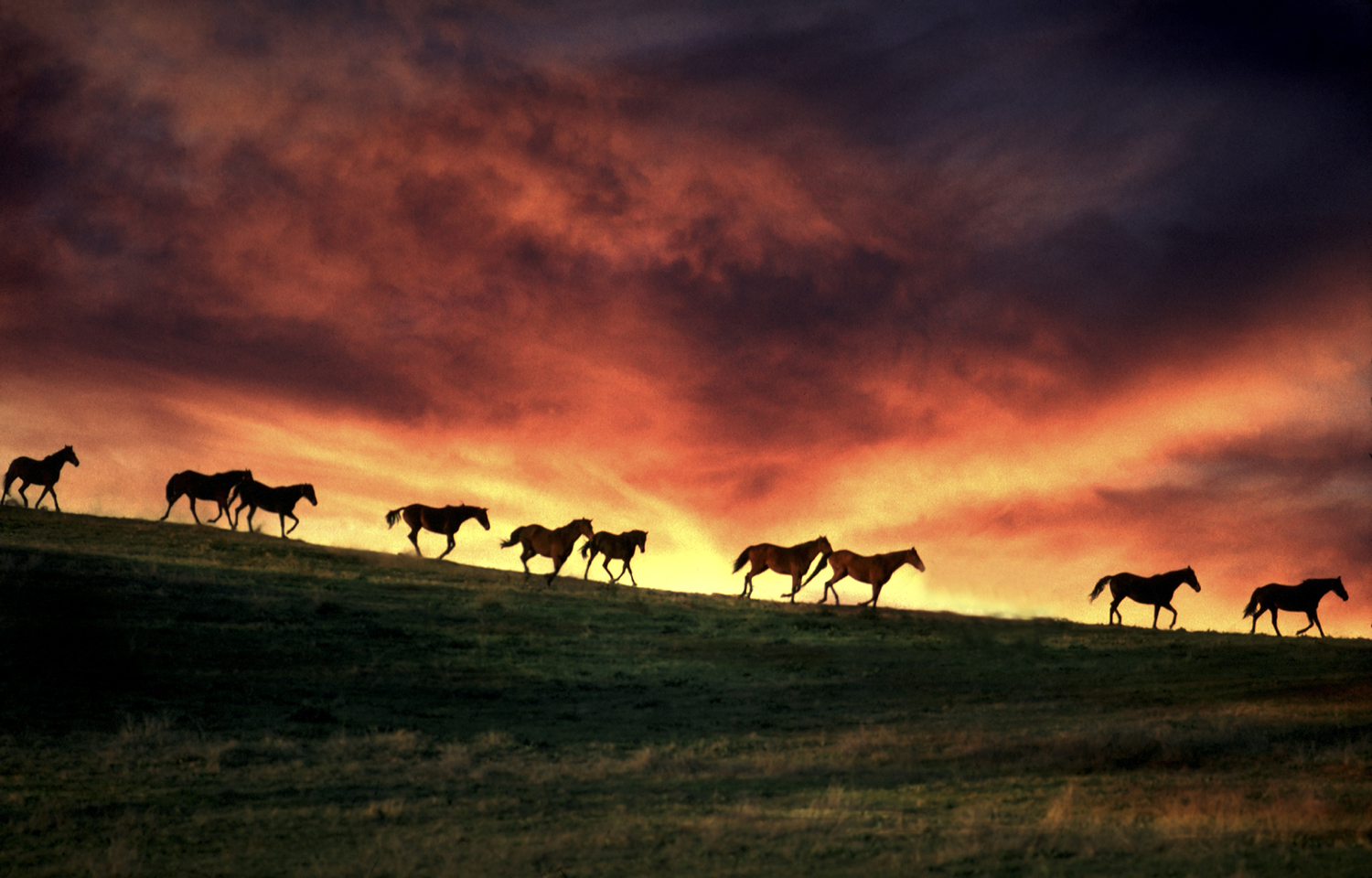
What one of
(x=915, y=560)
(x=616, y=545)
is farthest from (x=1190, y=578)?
(x=616, y=545)

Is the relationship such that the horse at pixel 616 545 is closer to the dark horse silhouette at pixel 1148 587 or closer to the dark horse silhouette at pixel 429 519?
the dark horse silhouette at pixel 429 519

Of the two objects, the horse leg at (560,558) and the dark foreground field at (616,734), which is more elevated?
the horse leg at (560,558)

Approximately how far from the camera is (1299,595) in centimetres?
3831

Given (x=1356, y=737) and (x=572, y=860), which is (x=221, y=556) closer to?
(x=572, y=860)

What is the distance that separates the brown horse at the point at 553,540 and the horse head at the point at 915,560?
41.1ft

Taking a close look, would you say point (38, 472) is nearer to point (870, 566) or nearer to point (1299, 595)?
point (870, 566)

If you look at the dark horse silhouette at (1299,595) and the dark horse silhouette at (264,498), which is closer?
the dark horse silhouette at (1299,595)

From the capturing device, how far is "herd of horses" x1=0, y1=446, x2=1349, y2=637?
128 feet

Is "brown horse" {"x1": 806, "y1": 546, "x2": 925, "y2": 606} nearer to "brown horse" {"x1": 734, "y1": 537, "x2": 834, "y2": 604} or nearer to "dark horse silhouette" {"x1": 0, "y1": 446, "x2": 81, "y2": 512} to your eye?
"brown horse" {"x1": 734, "y1": 537, "x2": 834, "y2": 604}

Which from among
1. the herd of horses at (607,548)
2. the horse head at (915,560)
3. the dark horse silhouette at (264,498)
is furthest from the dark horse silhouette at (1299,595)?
the dark horse silhouette at (264,498)

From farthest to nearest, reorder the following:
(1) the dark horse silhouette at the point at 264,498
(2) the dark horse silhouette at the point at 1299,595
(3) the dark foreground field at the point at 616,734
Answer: (1) the dark horse silhouette at the point at 264,498 < (2) the dark horse silhouette at the point at 1299,595 < (3) the dark foreground field at the point at 616,734

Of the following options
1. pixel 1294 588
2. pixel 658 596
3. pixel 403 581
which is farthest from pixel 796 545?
pixel 1294 588

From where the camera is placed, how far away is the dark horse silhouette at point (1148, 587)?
4031 centimetres

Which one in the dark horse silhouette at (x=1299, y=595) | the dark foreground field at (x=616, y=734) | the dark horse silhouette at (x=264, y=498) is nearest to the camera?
the dark foreground field at (x=616, y=734)
